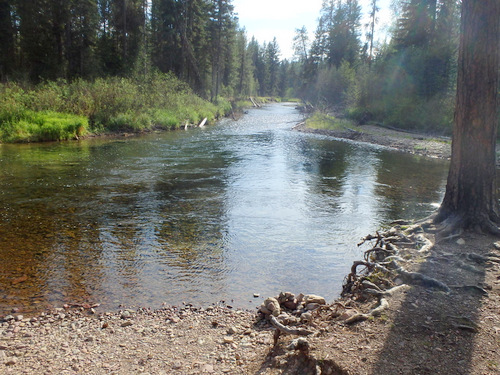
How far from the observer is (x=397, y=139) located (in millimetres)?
26203

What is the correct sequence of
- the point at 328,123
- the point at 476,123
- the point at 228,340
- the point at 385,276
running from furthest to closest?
the point at 328,123
the point at 476,123
the point at 385,276
the point at 228,340

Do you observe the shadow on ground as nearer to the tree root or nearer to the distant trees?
the tree root

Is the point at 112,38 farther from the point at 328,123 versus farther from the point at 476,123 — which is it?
the point at 476,123

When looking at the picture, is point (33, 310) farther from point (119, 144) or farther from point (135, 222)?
point (119, 144)

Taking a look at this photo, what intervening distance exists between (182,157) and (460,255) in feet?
47.5

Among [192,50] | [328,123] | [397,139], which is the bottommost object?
[397,139]

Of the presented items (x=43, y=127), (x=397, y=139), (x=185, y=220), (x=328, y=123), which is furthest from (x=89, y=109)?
(x=397, y=139)

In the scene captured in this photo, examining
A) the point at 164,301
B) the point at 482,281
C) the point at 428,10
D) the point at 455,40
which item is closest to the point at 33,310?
the point at 164,301

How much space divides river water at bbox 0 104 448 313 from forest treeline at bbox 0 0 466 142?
14535 millimetres

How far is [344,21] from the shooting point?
204 ft

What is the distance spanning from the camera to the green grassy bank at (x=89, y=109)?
20719mm

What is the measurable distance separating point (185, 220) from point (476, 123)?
661cm

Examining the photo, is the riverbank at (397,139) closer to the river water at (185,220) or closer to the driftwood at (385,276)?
the river water at (185,220)

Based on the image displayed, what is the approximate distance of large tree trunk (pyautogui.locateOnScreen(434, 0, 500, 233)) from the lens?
6.09 m
